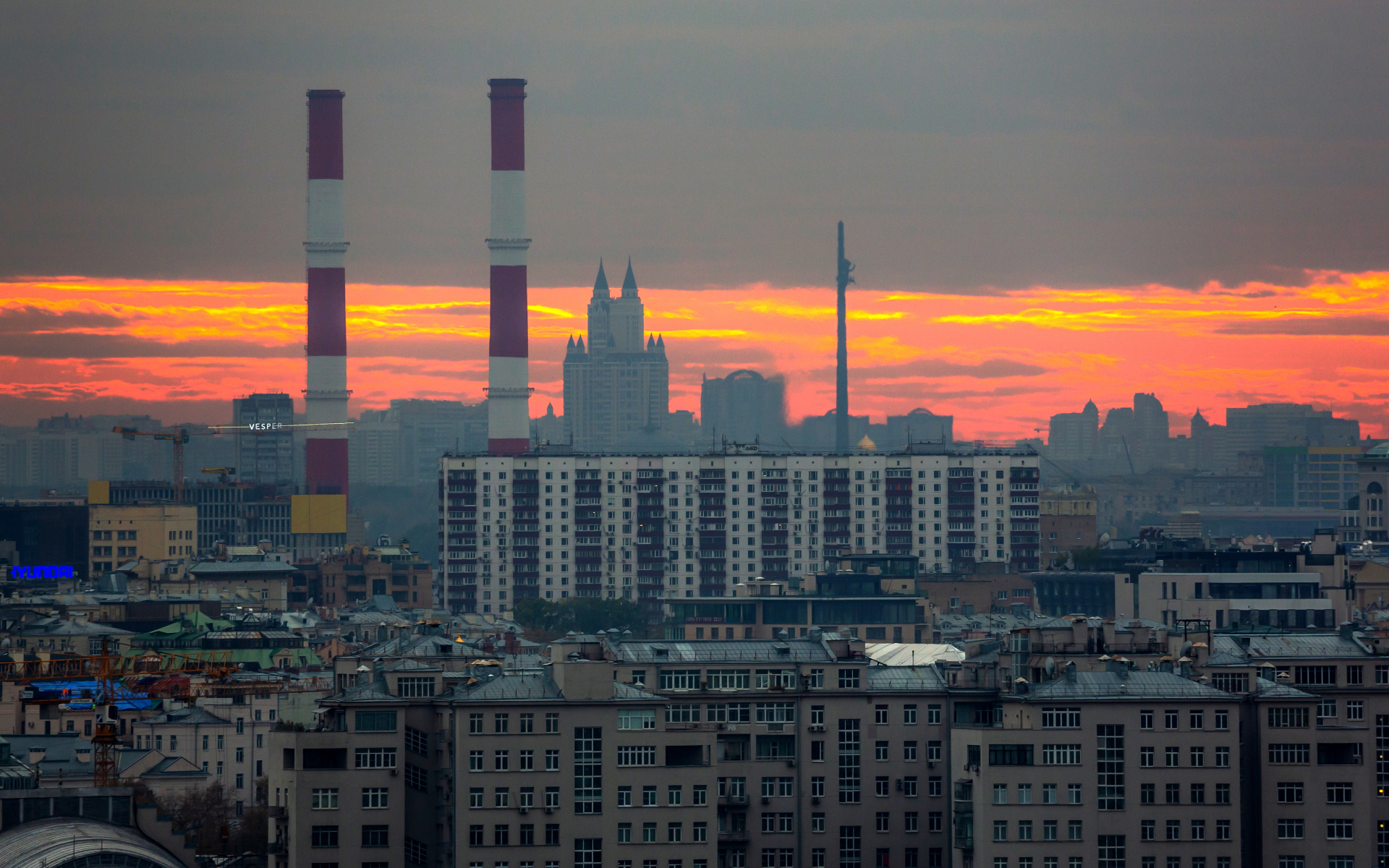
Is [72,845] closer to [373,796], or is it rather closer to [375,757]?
[373,796]

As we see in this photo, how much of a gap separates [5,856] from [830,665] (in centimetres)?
1941

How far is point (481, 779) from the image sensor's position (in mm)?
55719

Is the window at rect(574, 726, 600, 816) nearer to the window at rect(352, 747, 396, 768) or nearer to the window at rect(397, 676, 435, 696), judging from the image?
the window at rect(352, 747, 396, 768)

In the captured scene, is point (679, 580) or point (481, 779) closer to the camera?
point (481, 779)

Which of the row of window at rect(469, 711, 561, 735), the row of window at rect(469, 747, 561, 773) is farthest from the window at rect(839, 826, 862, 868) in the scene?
the row of window at rect(469, 711, 561, 735)

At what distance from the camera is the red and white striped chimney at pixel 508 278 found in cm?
18075

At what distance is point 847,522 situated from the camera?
545 ft

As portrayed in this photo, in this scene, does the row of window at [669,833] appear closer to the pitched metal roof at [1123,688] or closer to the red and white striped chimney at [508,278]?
the pitched metal roof at [1123,688]

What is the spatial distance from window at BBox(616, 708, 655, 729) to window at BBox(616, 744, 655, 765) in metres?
0.44

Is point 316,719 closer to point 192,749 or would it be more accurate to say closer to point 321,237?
point 192,749

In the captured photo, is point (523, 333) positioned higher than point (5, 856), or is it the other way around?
point (523, 333)

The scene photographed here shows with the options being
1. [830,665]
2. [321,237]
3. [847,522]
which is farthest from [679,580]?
[830,665]

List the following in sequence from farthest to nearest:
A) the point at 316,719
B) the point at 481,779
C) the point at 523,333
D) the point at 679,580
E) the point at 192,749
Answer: the point at 523,333 < the point at 679,580 < the point at 192,749 < the point at 316,719 < the point at 481,779

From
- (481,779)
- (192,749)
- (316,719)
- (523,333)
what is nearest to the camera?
(481,779)
